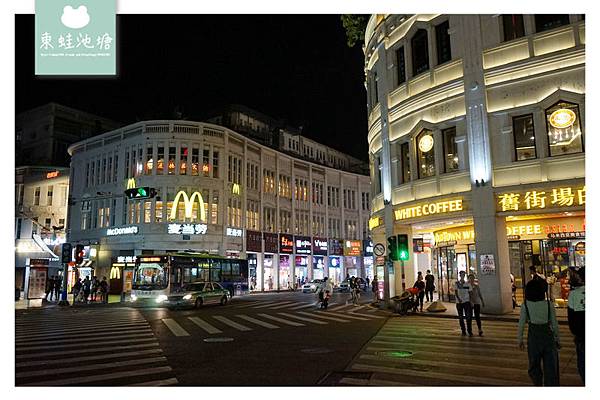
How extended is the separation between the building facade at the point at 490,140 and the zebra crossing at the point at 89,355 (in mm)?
12834

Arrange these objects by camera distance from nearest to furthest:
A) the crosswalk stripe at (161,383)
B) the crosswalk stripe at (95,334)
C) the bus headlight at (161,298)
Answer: the crosswalk stripe at (161,383)
the crosswalk stripe at (95,334)
the bus headlight at (161,298)

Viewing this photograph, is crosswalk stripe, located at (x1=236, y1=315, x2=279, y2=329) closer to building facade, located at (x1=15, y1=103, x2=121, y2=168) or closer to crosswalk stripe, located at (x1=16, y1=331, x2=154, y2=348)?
crosswalk stripe, located at (x1=16, y1=331, x2=154, y2=348)

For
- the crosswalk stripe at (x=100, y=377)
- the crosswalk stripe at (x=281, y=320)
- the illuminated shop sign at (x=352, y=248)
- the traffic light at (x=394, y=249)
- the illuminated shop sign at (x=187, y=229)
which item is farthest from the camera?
the illuminated shop sign at (x=352, y=248)

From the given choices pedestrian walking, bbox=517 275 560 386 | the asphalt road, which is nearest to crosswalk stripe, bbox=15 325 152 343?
the asphalt road

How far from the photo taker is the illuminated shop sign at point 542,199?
17.3m

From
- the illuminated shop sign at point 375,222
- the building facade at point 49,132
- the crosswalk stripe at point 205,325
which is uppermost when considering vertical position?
the building facade at point 49,132

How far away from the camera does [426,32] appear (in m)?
22.8

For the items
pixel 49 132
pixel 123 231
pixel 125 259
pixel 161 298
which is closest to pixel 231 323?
pixel 161 298

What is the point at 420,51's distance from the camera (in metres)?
23.2

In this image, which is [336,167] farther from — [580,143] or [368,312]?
[580,143]

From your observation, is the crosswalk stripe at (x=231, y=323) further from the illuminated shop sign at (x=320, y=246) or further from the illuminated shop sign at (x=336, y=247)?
the illuminated shop sign at (x=336, y=247)

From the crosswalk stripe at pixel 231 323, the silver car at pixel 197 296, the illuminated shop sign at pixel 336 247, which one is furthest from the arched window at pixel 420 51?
the illuminated shop sign at pixel 336 247

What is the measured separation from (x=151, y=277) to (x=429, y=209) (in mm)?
A: 16137
